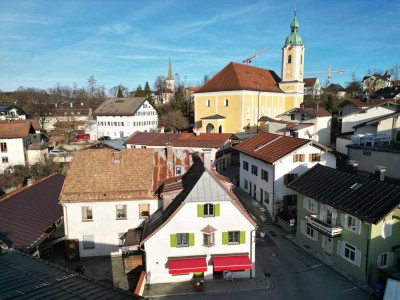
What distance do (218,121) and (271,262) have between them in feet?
136

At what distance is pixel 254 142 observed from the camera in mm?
34062

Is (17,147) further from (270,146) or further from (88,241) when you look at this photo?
(270,146)

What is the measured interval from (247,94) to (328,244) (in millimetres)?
42582

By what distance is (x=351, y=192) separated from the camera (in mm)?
19797

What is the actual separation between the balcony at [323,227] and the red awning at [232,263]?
222 inches

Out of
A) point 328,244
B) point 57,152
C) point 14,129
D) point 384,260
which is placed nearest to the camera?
point 384,260

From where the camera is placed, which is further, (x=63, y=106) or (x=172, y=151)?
(x=63, y=106)

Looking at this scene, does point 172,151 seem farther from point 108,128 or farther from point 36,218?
point 108,128

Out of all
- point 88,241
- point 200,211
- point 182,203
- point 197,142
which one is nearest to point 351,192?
point 200,211

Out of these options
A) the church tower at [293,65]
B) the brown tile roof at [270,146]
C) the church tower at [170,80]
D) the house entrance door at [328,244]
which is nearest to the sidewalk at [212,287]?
the house entrance door at [328,244]

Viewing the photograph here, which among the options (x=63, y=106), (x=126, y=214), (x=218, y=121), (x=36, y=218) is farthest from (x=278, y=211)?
(x=63, y=106)

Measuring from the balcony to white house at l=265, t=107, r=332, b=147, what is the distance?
2199cm

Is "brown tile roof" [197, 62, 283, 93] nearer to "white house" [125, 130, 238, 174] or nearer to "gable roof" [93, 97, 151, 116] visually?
"white house" [125, 130, 238, 174]

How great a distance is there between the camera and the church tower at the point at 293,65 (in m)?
67.3
